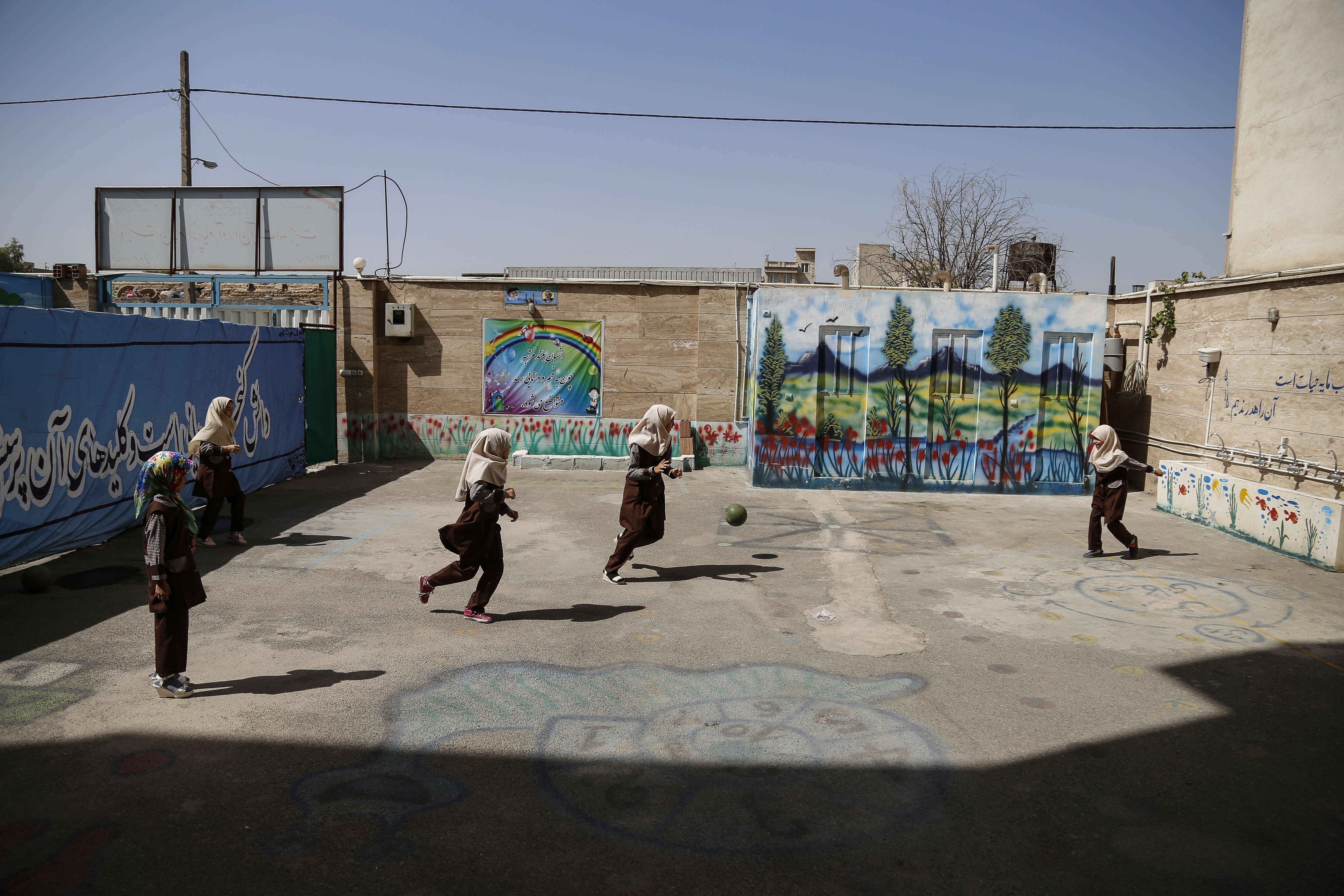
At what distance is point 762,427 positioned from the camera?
49.1ft

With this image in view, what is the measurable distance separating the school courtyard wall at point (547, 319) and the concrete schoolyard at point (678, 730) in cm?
777

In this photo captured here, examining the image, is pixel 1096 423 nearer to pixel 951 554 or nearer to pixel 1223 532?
pixel 1223 532

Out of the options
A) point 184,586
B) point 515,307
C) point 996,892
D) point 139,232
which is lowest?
point 996,892

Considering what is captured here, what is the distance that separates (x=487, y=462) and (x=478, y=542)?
665 millimetres

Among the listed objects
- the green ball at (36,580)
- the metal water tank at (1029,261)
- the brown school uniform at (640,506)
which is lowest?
the green ball at (36,580)

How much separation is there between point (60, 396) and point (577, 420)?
30.8 ft

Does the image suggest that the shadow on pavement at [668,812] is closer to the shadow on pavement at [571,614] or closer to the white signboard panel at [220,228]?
the shadow on pavement at [571,614]

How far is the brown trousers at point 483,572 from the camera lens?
7.29m

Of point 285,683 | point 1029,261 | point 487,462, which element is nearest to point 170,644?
A: point 285,683

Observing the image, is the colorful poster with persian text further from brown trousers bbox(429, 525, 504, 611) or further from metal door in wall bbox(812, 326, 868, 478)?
brown trousers bbox(429, 525, 504, 611)

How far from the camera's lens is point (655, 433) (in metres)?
8.62

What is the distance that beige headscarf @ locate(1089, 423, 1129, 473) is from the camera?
9.77 m

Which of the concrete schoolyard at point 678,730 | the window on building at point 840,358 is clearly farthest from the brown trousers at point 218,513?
the window on building at point 840,358

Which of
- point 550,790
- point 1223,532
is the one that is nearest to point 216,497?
point 550,790
